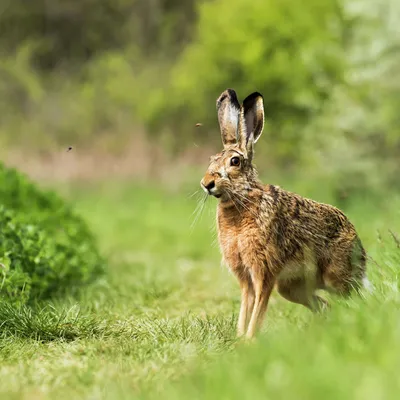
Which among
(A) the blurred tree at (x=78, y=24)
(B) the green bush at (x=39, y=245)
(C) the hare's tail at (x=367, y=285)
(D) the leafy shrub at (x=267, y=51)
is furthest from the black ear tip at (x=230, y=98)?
(A) the blurred tree at (x=78, y=24)

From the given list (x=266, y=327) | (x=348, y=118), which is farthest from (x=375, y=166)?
(x=266, y=327)

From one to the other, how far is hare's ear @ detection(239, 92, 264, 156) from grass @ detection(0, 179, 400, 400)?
22.6 inches

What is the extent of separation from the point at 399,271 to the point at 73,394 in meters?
2.39

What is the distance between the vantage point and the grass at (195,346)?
3.63 m

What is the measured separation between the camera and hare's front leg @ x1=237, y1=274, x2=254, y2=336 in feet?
18.1

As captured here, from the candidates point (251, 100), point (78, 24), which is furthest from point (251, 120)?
point (78, 24)

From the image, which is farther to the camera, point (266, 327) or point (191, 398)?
point (266, 327)

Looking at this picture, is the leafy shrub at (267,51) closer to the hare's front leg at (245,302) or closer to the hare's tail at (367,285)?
the hare's tail at (367,285)

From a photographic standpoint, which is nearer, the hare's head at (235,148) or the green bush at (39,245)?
the hare's head at (235,148)

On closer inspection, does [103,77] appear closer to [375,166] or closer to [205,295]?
[375,166]

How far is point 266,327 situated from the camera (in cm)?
593

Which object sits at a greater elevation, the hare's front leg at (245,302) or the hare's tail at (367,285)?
the hare's tail at (367,285)

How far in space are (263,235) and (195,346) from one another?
87cm

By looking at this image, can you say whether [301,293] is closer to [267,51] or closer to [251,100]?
[251,100]
